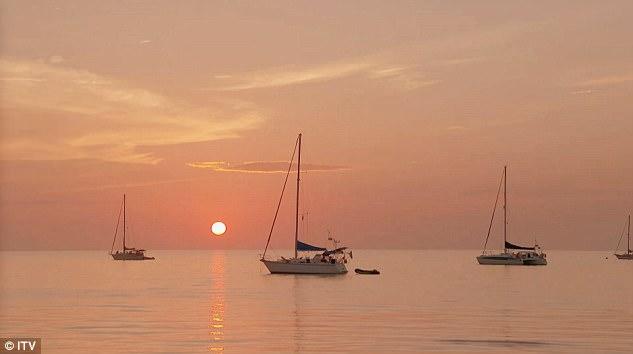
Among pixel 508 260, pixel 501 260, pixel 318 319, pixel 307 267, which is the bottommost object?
pixel 318 319

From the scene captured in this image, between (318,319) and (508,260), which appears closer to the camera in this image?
(318,319)

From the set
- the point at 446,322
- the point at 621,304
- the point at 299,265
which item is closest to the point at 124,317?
the point at 446,322

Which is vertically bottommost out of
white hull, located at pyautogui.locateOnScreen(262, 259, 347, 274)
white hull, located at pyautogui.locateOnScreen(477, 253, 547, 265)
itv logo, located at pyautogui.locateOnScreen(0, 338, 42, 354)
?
itv logo, located at pyautogui.locateOnScreen(0, 338, 42, 354)

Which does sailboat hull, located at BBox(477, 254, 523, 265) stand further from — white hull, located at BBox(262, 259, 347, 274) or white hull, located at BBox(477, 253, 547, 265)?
white hull, located at BBox(262, 259, 347, 274)

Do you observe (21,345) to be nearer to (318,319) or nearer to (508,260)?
(318,319)

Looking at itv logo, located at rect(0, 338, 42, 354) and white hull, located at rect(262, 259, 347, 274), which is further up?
white hull, located at rect(262, 259, 347, 274)

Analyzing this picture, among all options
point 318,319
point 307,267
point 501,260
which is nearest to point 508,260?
point 501,260

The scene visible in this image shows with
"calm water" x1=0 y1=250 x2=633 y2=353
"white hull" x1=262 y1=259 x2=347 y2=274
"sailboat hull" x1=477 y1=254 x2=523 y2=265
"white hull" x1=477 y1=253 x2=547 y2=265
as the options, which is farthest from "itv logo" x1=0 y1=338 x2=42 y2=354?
"white hull" x1=477 y1=253 x2=547 y2=265

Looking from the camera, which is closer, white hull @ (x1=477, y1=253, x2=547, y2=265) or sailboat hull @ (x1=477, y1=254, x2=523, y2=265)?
sailboat hull @ (x1=477, y1=254, x2=523, y2=265)

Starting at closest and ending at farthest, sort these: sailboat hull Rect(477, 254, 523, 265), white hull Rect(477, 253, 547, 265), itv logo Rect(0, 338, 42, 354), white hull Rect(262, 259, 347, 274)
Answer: itv logo Rect(0, 338, 42, 354), white hull Rect(262, 259, 347, 274), sailboat hull Rect(477, 254, 523, 265), white hull Rect(477, 253, 547, 265)

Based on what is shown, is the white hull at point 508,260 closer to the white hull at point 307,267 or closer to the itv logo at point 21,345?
the white hull at point 307,267

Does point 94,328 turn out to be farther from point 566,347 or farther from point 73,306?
point 566,347

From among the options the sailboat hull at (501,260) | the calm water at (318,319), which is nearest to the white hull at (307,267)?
the calm water at (318,319)

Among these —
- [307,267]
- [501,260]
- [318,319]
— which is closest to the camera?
[318,319]
